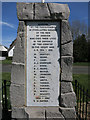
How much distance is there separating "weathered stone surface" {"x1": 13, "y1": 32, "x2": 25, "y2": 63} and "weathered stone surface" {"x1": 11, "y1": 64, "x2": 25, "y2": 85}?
0.12 metres

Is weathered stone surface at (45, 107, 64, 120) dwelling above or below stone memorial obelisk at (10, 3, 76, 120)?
below

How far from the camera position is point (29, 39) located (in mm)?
2184

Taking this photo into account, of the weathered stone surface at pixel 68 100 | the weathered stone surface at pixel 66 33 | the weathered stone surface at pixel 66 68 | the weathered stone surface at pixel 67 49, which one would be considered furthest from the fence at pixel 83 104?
the weathered stone surface at pixel 66 33

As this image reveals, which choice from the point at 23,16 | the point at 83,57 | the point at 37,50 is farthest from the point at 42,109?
the point at 83,57

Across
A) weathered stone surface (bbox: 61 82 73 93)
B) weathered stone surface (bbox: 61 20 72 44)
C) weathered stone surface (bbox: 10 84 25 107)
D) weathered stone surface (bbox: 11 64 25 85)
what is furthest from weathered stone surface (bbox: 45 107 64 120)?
weathered stone surface (bbox: 61 20 72 44)

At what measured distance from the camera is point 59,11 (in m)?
2.05

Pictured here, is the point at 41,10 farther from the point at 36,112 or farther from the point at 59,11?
the point at 36,112

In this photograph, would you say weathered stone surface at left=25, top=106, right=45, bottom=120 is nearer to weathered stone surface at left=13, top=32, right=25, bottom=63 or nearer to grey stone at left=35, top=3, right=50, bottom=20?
weathered stone surface at left=13, top=32, right=25, bottom=63

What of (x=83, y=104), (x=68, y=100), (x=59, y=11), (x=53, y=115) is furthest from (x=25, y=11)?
(x=83, y=104)

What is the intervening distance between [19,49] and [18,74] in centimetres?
48

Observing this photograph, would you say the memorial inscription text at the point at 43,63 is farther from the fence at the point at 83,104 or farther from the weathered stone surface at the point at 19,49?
the fence at the point at 83,104

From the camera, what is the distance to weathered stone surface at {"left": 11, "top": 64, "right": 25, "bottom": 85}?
2.16 m

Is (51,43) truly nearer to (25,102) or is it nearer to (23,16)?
(23,16)

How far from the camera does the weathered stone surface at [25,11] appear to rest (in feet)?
6.82
